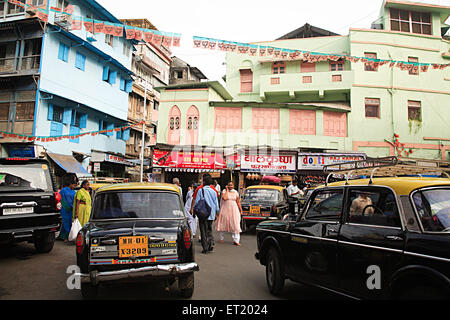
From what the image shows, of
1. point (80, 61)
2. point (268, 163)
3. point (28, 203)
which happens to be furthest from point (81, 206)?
point (80, 61)

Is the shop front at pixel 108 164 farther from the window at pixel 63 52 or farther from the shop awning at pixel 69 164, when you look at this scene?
the window at pixel 63 52

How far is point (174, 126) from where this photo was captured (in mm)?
23422

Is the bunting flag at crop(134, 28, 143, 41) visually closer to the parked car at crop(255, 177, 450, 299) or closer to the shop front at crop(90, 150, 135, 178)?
the parked car at crop(255, 177, 450, 299)

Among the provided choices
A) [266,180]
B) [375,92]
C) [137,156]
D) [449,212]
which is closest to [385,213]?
[449,212]

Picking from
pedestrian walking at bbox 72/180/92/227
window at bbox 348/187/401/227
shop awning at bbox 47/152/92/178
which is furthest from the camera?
shop awning at bbox 47/152/92/178

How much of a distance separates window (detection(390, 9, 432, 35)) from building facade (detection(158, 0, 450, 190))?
74mm

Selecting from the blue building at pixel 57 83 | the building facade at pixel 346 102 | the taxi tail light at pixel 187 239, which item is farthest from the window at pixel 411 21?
the taxi tail light at pixel 187 239

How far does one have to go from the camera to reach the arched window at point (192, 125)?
75.7 ft

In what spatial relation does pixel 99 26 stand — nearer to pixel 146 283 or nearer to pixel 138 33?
pixel 138 33

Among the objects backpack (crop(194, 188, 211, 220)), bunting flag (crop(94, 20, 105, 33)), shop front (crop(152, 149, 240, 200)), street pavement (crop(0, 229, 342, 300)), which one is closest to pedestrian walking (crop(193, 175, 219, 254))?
backpack (crop(194, 188, 211, 220))

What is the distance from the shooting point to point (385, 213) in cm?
360

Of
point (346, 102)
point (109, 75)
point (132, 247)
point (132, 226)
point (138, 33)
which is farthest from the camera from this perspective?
point (109, 75)

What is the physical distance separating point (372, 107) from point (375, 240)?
2351 cm

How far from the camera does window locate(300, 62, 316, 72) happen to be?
2588 centimetres
